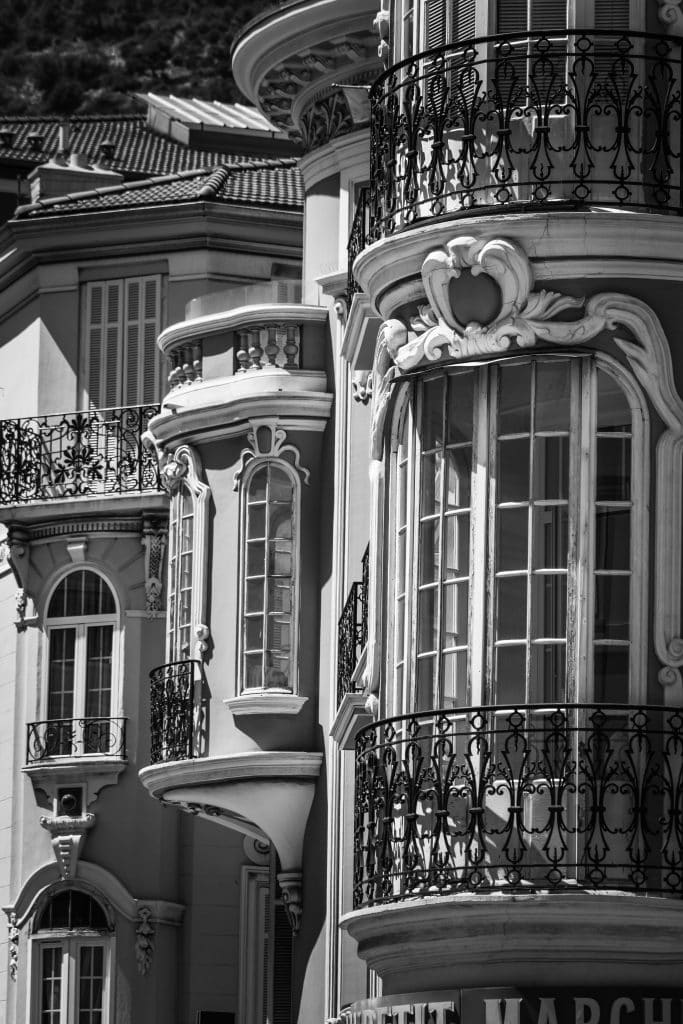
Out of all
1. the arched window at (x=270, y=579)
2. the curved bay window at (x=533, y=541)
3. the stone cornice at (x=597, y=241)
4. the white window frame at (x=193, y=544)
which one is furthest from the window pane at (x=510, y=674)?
the white window frame at (x=193, y=544)

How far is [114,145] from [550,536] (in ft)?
102

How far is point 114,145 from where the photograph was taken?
52.2m

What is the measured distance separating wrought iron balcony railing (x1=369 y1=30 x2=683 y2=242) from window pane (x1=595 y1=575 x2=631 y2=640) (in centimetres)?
273

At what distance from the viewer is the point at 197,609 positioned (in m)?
32.6

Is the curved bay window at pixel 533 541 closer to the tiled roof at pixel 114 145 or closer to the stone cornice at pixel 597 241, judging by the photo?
the stone cornice at pixel 597 241

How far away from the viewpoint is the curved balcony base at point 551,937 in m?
21.1

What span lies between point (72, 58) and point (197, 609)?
2523 inches

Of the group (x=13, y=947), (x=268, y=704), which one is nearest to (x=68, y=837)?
(x=13, y=947)

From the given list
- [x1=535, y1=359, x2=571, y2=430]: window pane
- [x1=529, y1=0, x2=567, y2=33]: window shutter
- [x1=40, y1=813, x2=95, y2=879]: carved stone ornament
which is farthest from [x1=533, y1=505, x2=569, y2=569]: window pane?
[x1=40, y1=813, x2=95, y2=879]: carved stone ornament

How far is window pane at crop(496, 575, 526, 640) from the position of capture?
875 inches

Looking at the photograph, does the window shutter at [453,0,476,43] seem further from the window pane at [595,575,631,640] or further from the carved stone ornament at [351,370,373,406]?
the window pane at [595,575,631,640]

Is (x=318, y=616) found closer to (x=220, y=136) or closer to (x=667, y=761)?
(x=667, y=761)

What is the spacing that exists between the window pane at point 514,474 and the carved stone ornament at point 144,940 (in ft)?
56.5

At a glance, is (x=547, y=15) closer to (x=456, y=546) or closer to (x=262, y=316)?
(x=456, y=546)
